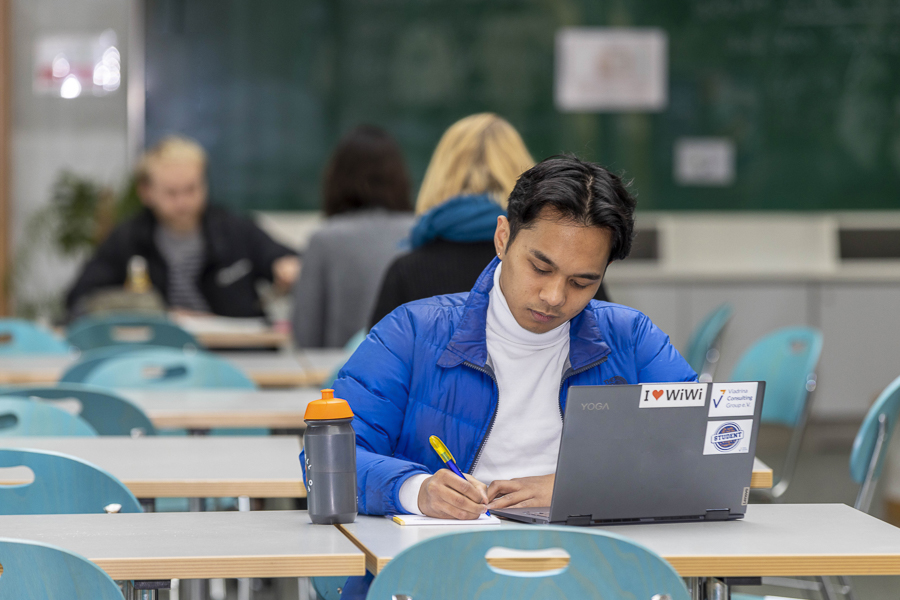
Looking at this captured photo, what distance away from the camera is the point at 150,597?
1445mm

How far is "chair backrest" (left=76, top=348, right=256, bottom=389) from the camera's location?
9.89 ft

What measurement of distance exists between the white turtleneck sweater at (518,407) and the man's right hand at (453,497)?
25cm

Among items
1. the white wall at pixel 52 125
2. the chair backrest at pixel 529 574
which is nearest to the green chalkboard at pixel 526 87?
the white wall at pixel 52 125

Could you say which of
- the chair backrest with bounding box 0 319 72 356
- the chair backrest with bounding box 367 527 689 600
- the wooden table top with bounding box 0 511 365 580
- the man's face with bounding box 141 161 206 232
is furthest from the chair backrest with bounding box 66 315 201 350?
the chair backrest with bounding box 367 527 689 600

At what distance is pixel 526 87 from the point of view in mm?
6629

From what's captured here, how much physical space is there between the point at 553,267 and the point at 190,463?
2.72ft

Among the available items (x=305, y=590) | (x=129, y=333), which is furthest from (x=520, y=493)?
(x=129, y=333)

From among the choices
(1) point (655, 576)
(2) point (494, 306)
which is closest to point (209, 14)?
(2) point (494, 306)

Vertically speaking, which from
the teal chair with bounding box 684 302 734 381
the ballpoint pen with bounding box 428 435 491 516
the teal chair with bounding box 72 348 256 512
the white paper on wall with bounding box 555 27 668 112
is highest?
the white paper on wall with bounding box 555 27 668 112

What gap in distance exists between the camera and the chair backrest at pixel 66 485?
5.62ft

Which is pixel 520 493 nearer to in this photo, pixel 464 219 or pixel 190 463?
pixel 190 463

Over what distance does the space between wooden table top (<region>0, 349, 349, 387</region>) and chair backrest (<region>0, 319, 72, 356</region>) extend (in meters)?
0.34

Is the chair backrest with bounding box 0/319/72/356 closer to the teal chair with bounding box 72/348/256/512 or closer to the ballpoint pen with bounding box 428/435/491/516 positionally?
the teal chair with bounding box 72/348/256/512

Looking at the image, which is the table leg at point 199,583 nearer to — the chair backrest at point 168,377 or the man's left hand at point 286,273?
the chair backrest at point 168,377
